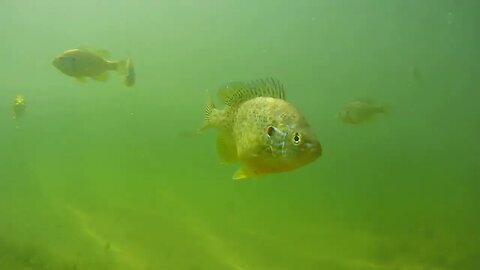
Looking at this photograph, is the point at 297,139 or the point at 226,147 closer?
the point at 297,139

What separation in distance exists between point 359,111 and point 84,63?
4318mm

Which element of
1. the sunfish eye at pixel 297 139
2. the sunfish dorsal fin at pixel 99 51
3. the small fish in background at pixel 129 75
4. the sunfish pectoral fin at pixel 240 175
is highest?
the small fish in background at pixel 129 75

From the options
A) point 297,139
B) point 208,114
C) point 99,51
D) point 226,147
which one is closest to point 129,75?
point 99,51

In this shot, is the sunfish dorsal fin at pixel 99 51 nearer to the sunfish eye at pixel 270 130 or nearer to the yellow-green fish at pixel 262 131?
the yellow-green fish at pixel 262 131

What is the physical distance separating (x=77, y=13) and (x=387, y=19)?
40532 millimetres

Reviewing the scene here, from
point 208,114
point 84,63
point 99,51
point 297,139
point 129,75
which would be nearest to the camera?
point 297,139

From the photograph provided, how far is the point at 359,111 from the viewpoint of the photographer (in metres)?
6.63

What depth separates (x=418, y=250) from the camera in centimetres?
701

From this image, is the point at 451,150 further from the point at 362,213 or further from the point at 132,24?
the point at 132,24

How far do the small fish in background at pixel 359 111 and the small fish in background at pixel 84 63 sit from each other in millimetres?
3799

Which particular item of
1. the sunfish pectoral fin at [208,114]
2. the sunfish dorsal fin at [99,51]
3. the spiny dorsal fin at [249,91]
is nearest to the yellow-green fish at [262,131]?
the spiny dorsal fin at [249,91]

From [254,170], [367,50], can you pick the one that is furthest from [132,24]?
[254,170]

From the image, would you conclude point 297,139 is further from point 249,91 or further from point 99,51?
point 99,51

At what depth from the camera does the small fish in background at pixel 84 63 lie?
5918 millimetres
